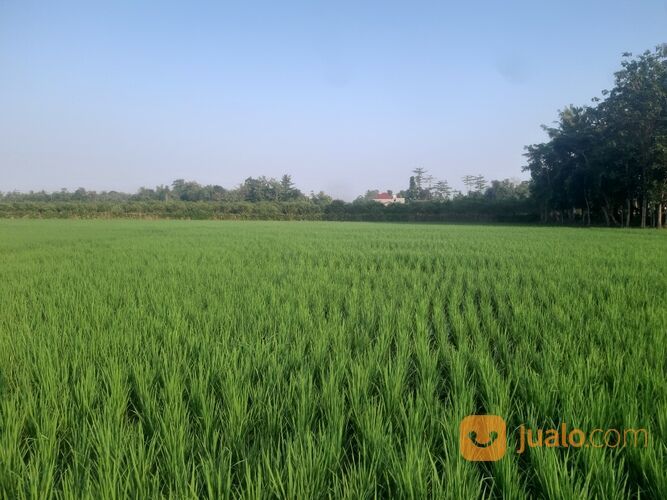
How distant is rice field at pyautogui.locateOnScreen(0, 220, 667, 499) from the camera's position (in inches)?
53.4

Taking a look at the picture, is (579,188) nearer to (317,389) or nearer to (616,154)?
(616,154)

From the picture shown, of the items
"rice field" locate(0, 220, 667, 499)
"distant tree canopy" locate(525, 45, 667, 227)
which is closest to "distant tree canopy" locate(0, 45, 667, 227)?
"distant tree canopy" locate(525, 45, 667, 227)

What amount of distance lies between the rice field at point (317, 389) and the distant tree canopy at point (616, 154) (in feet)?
87.6

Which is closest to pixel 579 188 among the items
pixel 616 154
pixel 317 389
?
pixel 616 154

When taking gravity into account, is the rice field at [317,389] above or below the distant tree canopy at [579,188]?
below

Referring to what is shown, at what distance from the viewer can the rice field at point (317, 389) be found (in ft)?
4.45

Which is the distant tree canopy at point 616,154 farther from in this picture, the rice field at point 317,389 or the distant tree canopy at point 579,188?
the rice field at point 317,389

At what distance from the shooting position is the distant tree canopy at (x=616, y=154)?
25.1 m

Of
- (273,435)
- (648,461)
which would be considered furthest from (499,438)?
(273,435)

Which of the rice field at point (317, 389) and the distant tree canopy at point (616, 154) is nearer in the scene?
the rice field at point (317, 389)

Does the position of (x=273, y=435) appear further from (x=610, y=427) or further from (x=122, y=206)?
(x=122, y=206)

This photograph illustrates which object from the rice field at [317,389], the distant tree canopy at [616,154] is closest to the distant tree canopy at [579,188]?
the distant tree canopy at [616,154]

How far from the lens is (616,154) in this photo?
87.0 ft

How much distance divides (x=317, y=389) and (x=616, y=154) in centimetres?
3222
